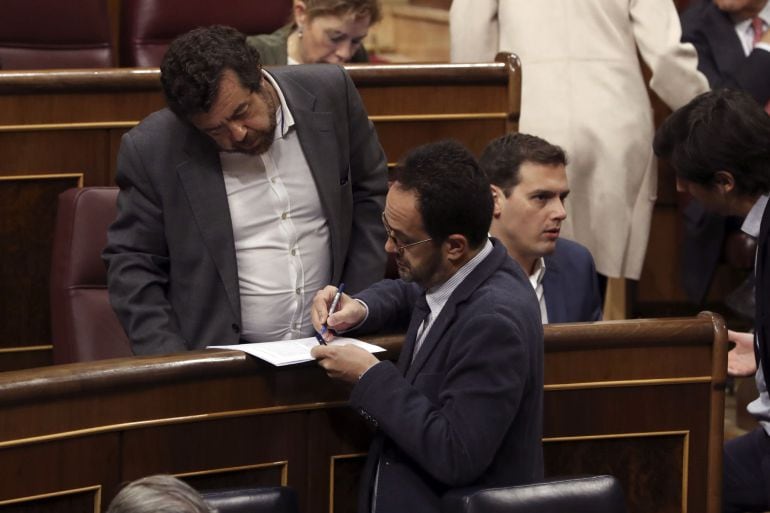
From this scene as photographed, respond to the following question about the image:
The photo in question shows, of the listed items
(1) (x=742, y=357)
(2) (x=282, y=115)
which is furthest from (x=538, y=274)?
(2) (x=282, y=115)

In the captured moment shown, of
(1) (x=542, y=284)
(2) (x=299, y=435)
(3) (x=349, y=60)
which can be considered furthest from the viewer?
(3) (x=349, y=60)

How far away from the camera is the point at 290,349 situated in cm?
148

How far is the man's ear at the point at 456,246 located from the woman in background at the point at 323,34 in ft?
3.01

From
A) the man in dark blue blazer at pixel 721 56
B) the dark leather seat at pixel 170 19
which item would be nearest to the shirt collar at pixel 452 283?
the dark leather seat at pixel 170 19

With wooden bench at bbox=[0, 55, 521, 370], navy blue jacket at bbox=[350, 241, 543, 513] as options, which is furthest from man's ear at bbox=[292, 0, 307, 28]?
navy blue jacket at bbox=[350, 241, 543, 513]

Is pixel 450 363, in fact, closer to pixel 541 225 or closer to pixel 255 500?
pixel 255 500

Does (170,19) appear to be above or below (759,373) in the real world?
above

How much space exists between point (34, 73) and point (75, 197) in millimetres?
212

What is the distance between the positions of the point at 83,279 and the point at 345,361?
69cm

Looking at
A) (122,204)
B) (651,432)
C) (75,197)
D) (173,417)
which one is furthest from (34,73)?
(651,432)

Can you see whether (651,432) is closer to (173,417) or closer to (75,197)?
(173,417)

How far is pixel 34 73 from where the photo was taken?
2.01 meters

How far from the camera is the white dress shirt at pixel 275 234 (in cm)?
169

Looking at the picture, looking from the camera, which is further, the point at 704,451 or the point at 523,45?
the point at 523,45
